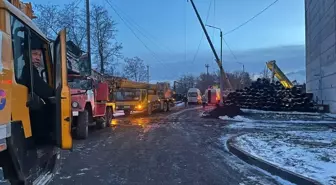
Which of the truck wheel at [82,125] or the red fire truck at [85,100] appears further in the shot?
the truck wheel at [82,125]

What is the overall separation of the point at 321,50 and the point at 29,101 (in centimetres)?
3125

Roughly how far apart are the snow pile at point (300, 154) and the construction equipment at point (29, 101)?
4592 millimetres

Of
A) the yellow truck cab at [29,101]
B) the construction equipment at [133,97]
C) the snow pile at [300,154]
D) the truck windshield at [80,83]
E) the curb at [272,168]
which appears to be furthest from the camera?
the construction equipment at [133,97]

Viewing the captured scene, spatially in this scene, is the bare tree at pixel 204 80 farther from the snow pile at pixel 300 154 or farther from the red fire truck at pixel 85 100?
the snow pile at pixel 300 154

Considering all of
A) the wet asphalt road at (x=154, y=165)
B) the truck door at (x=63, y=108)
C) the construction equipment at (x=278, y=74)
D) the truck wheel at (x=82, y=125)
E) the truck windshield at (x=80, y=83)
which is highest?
the construction equipment at (x=278, y=74)

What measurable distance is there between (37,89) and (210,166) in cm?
475

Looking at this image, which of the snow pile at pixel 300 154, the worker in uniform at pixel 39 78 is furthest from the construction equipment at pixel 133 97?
the worker in uniform at pixel 39 78

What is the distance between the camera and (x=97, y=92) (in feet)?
59.1

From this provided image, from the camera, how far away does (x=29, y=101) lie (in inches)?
187

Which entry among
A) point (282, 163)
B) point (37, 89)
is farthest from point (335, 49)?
point (37, 89)

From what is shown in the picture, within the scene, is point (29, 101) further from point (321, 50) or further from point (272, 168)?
point (321, 50)

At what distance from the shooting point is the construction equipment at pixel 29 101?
4043 mm

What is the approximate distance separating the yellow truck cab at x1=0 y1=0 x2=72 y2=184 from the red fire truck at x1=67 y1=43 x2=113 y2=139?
8.53 feet

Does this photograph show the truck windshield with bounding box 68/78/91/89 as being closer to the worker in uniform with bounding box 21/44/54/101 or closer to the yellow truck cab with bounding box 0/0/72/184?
the yellow truck cab with bounding box 0/0/72/184
